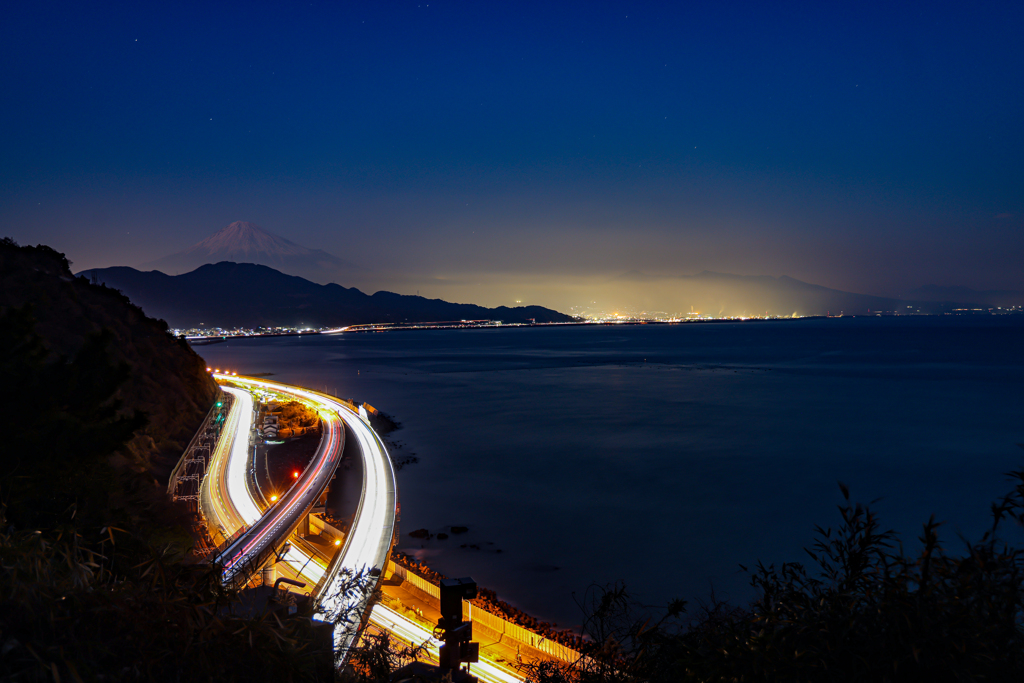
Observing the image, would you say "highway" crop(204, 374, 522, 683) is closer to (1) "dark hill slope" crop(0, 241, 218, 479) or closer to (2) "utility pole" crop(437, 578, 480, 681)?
(2) "utility pole" crop(437, 578, 480, 681)

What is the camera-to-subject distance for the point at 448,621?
755 cm

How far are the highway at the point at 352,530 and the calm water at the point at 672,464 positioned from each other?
1.77m

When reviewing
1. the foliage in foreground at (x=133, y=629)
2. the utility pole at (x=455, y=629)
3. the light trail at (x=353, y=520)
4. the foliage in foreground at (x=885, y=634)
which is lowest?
the light trail at (x=353, y=520)

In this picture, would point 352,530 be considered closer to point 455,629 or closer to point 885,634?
point 455,629

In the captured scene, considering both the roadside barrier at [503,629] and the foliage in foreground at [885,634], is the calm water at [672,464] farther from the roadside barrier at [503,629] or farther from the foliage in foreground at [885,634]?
the roadside barrier at [503,629]

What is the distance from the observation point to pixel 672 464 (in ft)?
92.2

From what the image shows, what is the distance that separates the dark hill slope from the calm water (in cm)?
1004

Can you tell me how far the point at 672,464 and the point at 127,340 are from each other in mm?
27006

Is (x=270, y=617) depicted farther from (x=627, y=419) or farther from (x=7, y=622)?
(x=627, y=419)

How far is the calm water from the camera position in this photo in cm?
1764

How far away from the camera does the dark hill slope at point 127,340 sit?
20.9m

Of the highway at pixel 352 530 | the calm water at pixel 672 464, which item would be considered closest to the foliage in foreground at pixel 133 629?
the highway at pixel 352 530

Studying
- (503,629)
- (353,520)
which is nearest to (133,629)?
(503,629)

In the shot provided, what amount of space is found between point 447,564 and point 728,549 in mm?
9317
